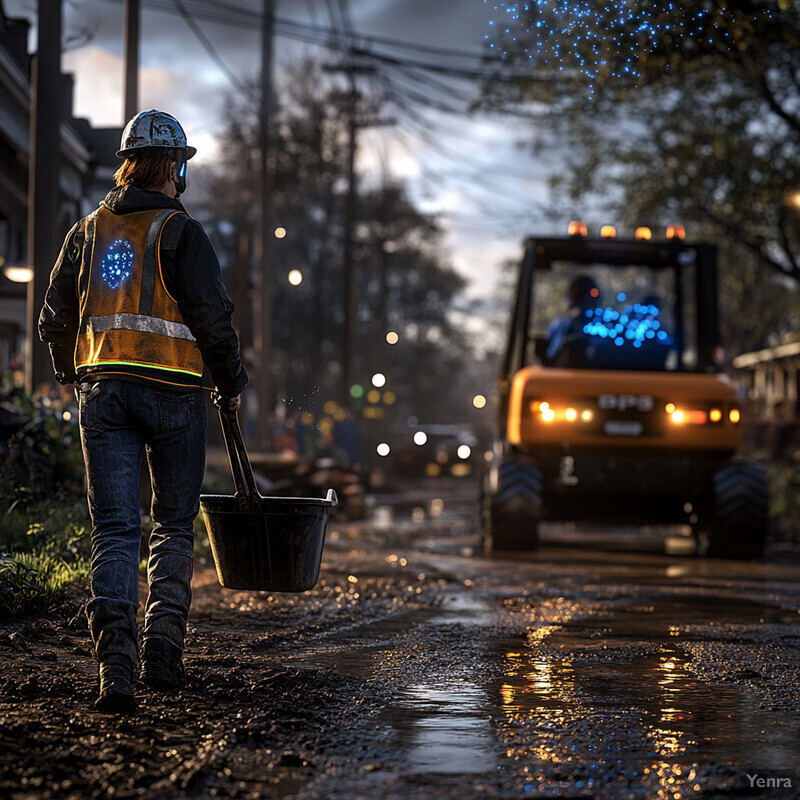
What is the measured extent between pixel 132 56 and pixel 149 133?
12.1 m

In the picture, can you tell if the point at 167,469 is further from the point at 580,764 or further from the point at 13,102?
the point at 13,102

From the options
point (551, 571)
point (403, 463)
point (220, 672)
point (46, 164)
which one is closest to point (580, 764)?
point (220, 672)

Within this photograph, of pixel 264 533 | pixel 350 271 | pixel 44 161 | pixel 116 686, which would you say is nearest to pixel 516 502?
pixel 44 161

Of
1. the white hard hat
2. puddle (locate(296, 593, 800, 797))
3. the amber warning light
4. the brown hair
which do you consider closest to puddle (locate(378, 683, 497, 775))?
puddle (locate(296, 593, 800, 797))

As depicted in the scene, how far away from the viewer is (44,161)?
46.0 ft

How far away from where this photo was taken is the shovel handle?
5.50 meters

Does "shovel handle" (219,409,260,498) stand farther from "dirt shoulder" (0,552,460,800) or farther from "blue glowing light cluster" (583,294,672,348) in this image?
"blue glowing light cluster" (583,294,672,348)

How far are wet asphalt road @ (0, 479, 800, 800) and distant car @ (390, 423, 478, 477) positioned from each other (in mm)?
30007

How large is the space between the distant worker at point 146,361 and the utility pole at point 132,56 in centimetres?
1131

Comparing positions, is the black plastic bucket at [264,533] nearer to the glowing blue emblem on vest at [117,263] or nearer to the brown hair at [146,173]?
the glowing blue emblem on vest at [117,263]

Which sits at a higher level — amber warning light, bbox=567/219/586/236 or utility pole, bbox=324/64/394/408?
utility pole, bbox=324/64/394/408

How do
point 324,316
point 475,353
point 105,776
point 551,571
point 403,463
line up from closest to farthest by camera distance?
point 105,776 → point 551,571 → point 403,463 → point 324,316 → point 475,353

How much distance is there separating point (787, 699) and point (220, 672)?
7.41 feet

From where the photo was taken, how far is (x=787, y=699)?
5305mm
